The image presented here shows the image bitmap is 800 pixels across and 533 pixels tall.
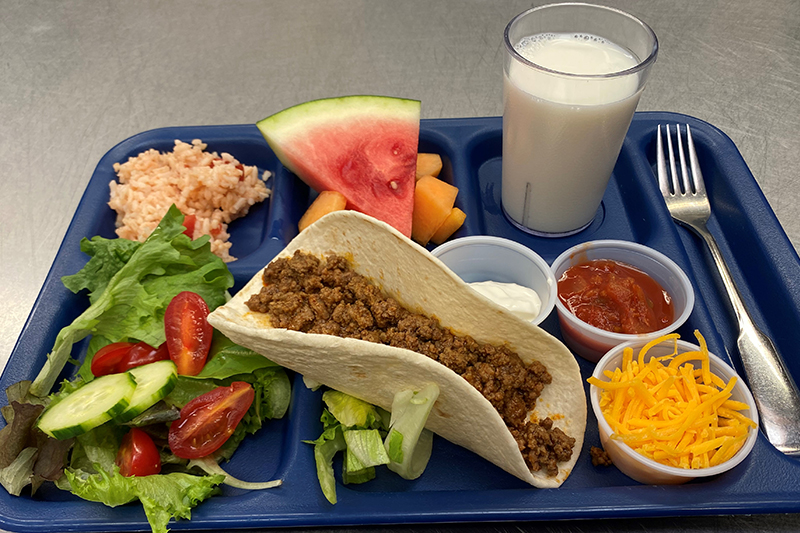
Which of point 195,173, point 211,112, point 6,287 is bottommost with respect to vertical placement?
point 6,287

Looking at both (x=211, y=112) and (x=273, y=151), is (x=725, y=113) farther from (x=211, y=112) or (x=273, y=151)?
(x=211, y=112)

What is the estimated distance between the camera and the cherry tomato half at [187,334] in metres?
1.69

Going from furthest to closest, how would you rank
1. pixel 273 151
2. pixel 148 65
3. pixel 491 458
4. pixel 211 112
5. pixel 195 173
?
1. pixel 148 65
2. pixel 211 112
3. pixel 273 151
4. pixel 195 173
5. pixel 491 458

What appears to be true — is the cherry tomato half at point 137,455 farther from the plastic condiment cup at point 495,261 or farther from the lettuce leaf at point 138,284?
the plastic condiment cup at point 495,261

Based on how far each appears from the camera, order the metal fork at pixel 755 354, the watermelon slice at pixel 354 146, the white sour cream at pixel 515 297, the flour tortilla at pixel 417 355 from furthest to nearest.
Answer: the watermelon slice at pixel 354 146
the white sour cream at pixel 515 297
the metal fork at pixel 755 354
the flour tortilla at pixel 417 355

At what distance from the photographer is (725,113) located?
2.98 meters

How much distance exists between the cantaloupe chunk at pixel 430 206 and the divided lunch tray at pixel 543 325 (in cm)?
8

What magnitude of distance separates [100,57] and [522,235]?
2.92 meters

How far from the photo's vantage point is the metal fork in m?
1.64

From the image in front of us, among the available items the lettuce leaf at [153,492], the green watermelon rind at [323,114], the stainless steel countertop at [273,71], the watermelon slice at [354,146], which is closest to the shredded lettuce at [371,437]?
the lettuce leaf at [153,492]

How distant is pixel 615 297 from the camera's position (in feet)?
5.86

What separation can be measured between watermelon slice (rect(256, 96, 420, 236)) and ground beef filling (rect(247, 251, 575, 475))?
55 cm

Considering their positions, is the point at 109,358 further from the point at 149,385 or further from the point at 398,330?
the point at 398,330

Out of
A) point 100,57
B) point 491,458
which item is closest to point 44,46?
point 100,57
